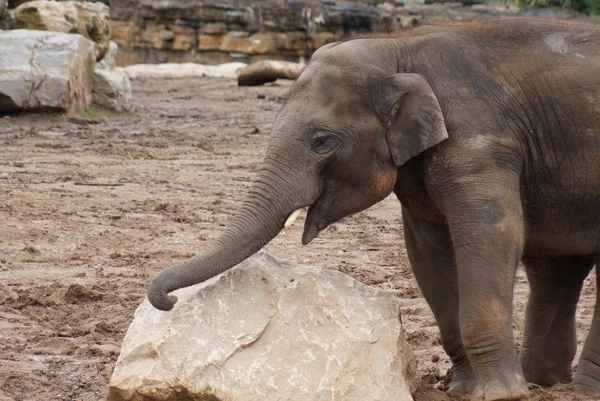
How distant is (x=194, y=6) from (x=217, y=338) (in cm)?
2945

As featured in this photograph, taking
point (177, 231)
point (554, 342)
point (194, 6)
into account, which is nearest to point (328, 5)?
point (194, 6)

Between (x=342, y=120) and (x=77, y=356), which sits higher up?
(x=342, y=120)

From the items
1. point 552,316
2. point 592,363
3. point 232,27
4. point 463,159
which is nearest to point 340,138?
point 463,159

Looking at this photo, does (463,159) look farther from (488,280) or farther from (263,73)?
(263,73)

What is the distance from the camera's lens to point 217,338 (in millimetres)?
4195

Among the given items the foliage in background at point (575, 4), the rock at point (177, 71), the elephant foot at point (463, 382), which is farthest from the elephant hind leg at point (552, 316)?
the foliage in background at point (575, 4)

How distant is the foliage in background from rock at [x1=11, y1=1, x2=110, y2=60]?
602 inches

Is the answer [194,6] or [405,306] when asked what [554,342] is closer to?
[405,306]

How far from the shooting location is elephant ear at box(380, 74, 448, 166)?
454 centimetres

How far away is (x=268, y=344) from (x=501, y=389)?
3.21 feet

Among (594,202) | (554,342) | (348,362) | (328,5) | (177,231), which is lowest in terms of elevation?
(328,5)

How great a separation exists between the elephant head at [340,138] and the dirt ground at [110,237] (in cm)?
97

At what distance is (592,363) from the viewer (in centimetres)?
501

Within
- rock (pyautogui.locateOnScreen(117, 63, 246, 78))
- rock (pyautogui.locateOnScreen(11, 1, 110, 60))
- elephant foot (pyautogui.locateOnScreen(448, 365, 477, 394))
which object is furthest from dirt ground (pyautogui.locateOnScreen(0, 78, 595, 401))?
rock (pyautogui.locateOnScreen(117, 63, 246, 78))
